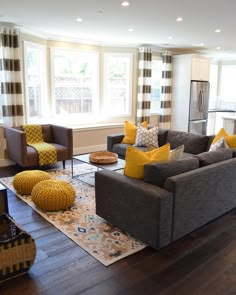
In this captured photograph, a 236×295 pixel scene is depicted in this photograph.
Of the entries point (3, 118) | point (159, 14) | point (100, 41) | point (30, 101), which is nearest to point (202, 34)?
point (159, 14)

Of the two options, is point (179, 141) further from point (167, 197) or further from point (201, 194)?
point (167, 197)

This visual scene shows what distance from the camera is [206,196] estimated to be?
2885 mm

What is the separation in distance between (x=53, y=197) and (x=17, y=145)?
1.76 meters

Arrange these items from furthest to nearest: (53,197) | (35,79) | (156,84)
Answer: (156,84)
(35,79)
(53,197)

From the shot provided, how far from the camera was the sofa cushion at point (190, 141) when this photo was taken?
15.3 ft

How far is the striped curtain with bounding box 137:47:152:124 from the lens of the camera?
23.2 feet

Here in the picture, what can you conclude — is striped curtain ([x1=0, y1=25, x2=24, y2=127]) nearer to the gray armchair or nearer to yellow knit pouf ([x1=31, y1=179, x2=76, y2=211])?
the gray armchair

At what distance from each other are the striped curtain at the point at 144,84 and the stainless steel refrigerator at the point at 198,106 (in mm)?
1128

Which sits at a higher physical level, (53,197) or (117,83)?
(117,83)

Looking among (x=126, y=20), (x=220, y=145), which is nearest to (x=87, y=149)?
(x=126, y=20)

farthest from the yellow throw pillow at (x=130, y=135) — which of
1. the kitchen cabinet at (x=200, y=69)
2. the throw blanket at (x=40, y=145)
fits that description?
the kitchen cabinet at (x=200, y=69)

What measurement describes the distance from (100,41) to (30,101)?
218 cm

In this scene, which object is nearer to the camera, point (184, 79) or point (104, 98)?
point (104, 98)

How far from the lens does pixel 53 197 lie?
3.32m
